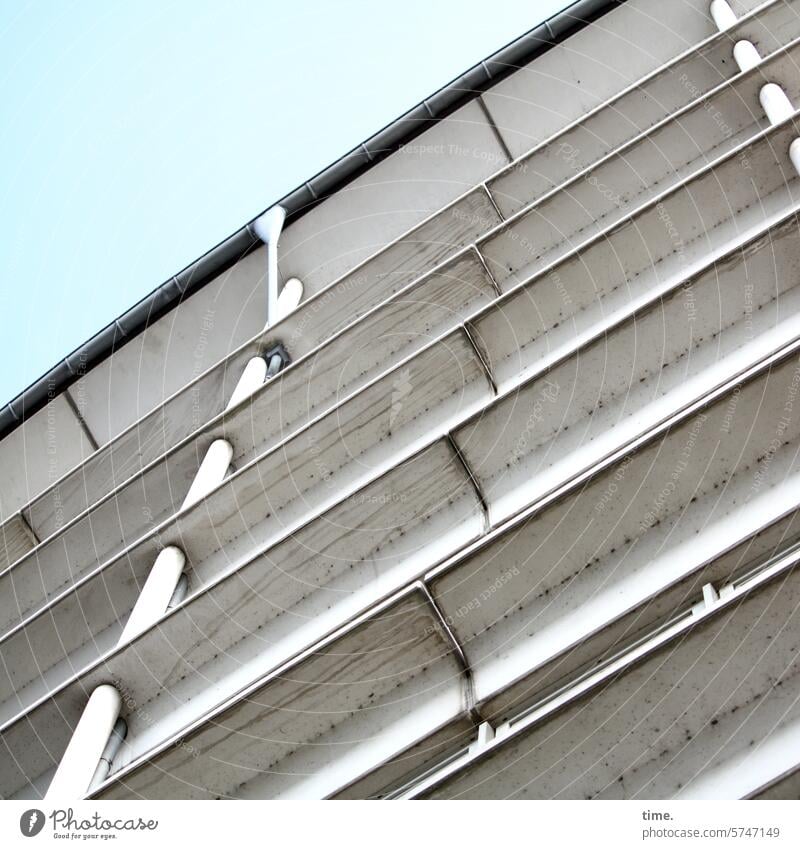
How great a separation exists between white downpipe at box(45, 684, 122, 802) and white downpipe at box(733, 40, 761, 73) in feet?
24.8

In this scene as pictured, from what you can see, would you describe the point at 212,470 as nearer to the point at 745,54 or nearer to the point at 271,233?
the point at 271,233

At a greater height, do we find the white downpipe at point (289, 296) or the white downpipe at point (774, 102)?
the white downpipe at point (289, 296)

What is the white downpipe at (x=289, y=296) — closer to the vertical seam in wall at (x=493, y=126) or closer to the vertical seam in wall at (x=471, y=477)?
the vertical seam in wall at (x=493, y=126)

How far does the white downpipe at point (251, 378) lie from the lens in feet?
31.5

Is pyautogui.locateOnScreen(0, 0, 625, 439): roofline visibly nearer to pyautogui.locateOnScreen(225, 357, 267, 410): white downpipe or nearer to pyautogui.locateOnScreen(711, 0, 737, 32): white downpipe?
pyautogui.locateOnScreen(711, 0, 737, 32): white downpipe

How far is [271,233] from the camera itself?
11719 millimetres

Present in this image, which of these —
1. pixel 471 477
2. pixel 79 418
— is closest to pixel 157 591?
pixel 471 477

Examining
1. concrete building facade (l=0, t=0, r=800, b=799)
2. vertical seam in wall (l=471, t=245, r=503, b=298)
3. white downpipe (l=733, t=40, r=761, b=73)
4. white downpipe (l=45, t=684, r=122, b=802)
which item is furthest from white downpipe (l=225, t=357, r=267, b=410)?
white downpipe (l=733, t=40, r=761, b=73)

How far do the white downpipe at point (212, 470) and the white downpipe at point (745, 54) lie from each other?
5.76 m

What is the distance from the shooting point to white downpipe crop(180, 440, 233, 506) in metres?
8.02

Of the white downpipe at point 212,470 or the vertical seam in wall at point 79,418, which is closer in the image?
the white downpipe at point 212,470

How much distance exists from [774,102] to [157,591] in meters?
6.09

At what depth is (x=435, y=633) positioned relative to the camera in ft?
16.8

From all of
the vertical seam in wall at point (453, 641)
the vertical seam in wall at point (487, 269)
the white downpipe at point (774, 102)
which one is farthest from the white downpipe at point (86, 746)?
the white downpipe at point (774, 102)
